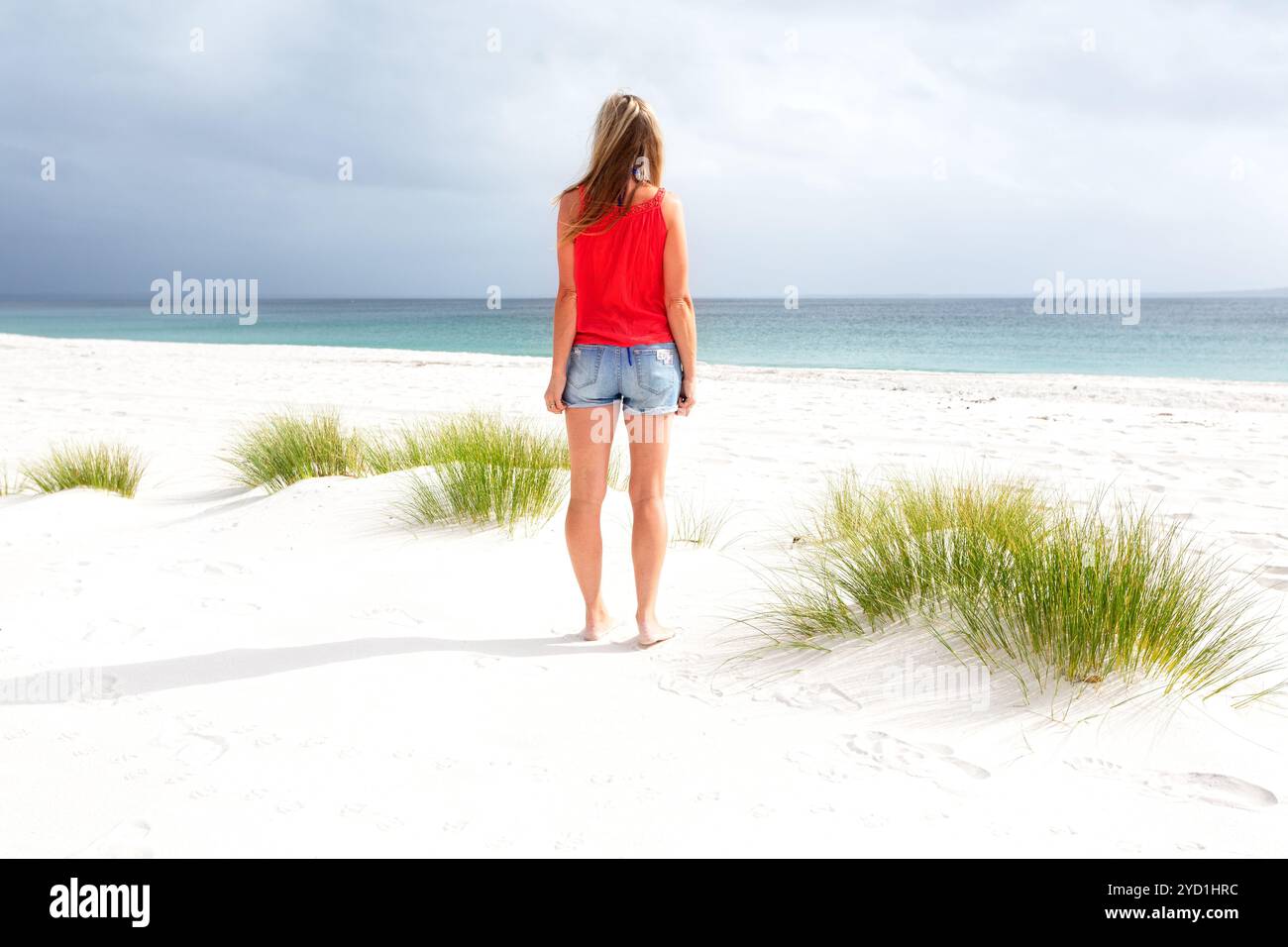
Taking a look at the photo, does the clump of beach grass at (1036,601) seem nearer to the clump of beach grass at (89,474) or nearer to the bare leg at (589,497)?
the bare leg at (589,497)

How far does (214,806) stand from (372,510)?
2975 millimetres

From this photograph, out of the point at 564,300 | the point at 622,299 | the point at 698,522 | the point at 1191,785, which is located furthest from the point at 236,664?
the point at 1191,785

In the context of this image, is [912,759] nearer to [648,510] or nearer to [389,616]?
[648,510]

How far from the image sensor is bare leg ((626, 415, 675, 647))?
3162 millimetres

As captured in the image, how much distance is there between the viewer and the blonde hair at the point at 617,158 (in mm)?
2947

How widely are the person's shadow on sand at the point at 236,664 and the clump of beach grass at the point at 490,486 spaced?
1.32 meters

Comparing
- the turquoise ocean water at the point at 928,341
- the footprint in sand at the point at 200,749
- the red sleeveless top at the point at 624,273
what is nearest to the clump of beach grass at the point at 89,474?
the footprint in sand at the point at 200,749

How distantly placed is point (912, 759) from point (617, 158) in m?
1.99

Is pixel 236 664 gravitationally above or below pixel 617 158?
below

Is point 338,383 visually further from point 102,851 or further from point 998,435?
point 102,851

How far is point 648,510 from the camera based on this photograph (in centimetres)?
327

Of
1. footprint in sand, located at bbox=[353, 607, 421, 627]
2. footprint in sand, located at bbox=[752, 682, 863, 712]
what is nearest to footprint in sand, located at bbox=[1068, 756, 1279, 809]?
footprint in sand, located at bbox=[752, 682, 863, 712]

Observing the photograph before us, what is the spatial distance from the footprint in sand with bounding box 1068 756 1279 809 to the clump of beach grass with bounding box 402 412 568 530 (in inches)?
115

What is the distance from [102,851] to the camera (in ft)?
6.46
